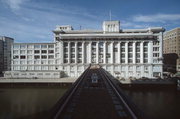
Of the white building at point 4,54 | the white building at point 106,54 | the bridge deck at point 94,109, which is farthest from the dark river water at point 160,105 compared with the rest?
the white building at point 4,54

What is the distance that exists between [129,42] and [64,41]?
137ft

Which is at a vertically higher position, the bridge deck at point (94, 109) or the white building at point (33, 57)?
the white building at point (33, 57)

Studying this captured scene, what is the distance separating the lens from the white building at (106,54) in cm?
7656

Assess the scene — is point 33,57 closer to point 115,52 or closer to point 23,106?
point 23,106

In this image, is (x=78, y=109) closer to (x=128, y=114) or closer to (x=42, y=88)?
(x=128, y=114)

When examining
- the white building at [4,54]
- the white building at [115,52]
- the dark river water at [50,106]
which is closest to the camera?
the dark river water at [50,106]

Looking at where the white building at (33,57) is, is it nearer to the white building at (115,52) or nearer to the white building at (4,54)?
the white building at (115,52)

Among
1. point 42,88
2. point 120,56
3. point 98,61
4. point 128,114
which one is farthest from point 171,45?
point 128,114

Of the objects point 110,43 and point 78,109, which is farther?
point 110,43

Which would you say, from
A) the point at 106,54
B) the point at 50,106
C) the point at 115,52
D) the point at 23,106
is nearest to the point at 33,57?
the point at 106,54

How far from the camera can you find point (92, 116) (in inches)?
475

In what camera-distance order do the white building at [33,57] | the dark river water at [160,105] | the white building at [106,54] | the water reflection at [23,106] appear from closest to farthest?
1. the dark river water at [160,105]
2. the water reflection at [23,106]
3. the white building at [106,54]
4. the white building at [33,57]

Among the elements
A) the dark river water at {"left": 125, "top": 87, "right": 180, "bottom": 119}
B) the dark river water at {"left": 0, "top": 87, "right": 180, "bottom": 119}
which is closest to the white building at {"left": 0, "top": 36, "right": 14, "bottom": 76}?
the dark river water at {"left": 0, "top": 87, "right": 180, "bottom": 119}

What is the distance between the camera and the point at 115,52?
79.7 m
